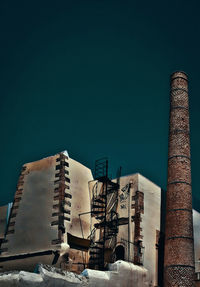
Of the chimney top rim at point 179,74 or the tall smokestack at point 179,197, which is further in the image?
the chimney top rim at point 179,74

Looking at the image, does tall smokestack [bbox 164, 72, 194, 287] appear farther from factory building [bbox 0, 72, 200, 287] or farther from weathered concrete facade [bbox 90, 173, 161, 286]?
weathered concrete facade [bbox 90, 173, 161, 286]

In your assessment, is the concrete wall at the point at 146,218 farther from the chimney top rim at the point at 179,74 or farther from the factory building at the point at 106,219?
the chimney top rim at the point at 179,74

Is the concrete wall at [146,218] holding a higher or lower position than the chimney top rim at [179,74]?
lower

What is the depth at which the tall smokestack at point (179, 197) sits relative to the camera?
67.4 feet

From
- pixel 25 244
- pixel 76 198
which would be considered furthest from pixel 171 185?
pixel 25 244

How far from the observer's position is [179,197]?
2183 cm

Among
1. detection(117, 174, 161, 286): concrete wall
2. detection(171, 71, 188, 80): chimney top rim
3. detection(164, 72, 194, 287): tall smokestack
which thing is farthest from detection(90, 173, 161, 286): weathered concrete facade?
detection(171, 71, 188, 80): chimney top rim

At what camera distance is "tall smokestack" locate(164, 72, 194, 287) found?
20.5 metres

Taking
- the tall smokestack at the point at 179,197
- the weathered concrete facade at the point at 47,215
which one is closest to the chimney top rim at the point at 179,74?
the tall smokestack at the point at 179,197

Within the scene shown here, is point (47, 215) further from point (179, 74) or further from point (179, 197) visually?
point (179, 74)

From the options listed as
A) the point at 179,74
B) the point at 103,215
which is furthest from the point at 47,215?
the point at 179,74

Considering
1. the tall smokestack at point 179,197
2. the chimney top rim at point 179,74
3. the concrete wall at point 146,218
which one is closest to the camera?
the tall smokestack at point 179,197

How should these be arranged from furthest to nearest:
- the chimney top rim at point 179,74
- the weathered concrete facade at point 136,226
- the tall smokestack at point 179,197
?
the chimney top rim at point 179,74, the weathered concrete facade at point 136,226, the tall smokestack at point 179,197

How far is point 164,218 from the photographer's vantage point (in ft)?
79.9
